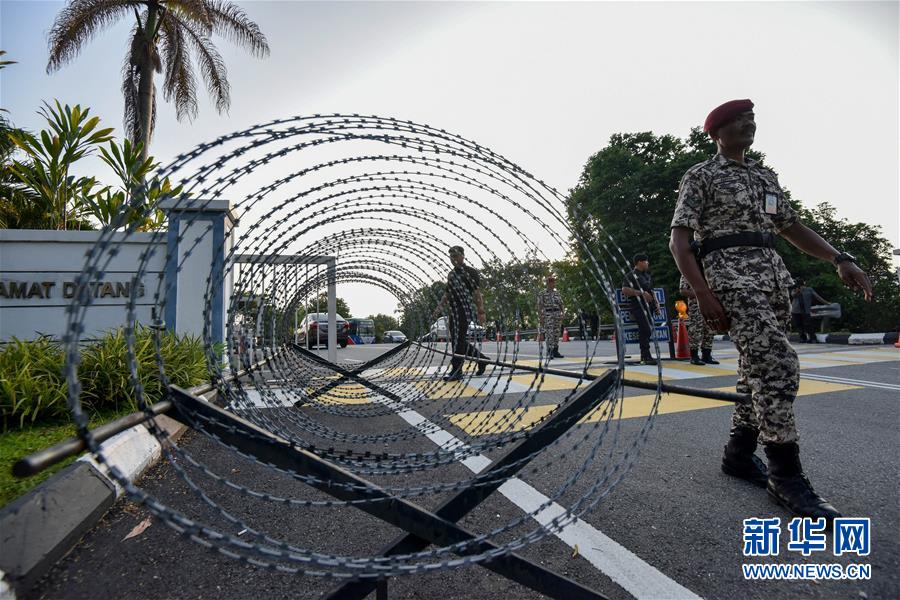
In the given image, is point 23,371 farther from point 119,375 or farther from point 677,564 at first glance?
point 677,564

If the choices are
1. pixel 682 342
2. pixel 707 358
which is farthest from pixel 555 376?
pixel 682 342

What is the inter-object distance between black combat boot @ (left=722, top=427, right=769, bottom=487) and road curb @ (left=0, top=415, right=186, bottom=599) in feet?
10.1

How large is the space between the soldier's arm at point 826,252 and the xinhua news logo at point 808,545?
144 cm

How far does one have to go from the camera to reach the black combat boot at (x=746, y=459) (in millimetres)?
2848

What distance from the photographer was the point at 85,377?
439 centimetres

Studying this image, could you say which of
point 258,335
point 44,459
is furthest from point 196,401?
point 258,335

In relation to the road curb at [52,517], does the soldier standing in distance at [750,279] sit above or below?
above

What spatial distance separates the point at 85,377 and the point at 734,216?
5508mm

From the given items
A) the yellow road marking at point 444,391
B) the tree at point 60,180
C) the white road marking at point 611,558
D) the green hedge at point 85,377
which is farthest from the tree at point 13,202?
the white road marking at point 611,558

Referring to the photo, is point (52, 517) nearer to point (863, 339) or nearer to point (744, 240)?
point (744, 240)

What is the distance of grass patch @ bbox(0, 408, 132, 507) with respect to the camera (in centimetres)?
246

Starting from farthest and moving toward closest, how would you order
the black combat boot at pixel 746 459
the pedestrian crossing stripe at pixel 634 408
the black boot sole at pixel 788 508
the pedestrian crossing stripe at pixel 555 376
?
1. the pedestrian crossing stripe at pixel 555 376
2. the pedestrian crossing stripe at pixel 634 408
3. the black combat boot at pixel 746 459
4. the black boot sole at pixel 788 508

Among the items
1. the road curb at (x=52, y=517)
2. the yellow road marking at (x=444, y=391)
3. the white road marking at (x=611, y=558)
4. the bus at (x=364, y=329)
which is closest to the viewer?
the white road marking at (x=611, y=558)

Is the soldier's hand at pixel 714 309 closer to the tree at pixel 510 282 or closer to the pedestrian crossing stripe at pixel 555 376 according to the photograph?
the tree at pixel 510 282
